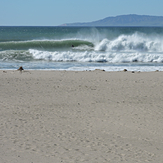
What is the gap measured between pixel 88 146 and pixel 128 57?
47.1 ft

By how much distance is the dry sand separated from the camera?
14.9 feet

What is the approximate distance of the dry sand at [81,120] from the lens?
4536mm

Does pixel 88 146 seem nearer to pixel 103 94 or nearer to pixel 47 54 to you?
pixel 103 94

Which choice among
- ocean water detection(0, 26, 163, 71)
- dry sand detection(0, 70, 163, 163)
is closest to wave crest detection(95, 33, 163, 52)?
ocean water detection(0, 26, 163, 71)

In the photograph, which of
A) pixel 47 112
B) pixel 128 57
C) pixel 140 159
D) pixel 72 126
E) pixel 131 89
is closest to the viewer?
pixel 140 159

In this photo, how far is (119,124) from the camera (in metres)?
6.00

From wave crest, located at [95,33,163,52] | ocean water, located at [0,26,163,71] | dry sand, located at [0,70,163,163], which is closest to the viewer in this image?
dry sand, located at [0,70,163,163]

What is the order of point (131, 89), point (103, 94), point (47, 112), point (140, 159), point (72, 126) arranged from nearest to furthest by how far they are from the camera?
point (140, 159), point (72, 126), point (47, 112), point (103, 94), point (131, 89)

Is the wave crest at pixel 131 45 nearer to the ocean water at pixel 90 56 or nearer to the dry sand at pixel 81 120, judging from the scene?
the ocean water at pixel 90 56

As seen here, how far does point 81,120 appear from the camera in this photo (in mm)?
6191

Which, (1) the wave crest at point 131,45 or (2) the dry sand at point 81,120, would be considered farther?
(1) the wave crest at point 131,45

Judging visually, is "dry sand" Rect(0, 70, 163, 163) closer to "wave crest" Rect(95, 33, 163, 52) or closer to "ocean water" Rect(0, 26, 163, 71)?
"ocean water" Rect(0, 26, 163, 71)

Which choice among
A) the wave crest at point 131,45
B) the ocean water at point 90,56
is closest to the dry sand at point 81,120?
the ocean water at point 90,56

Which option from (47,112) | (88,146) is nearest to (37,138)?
(88,146)
